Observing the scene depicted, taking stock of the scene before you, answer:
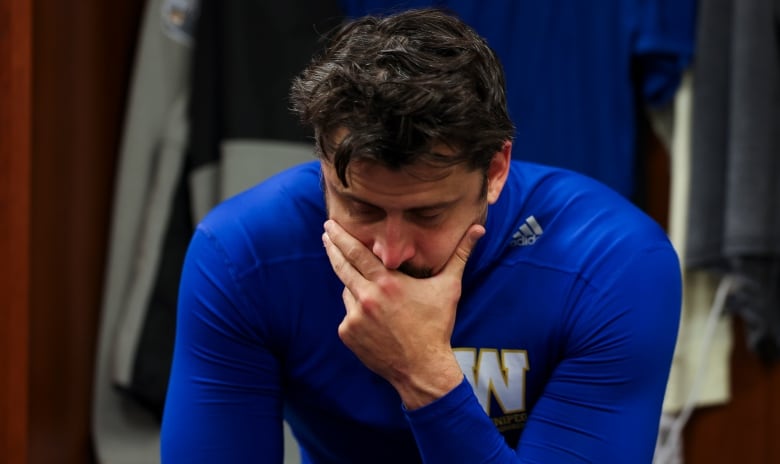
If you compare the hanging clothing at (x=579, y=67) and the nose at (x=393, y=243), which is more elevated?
the hanging clothing at (x=579, y=67)

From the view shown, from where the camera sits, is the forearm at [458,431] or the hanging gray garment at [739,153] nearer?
the forearm at [458,431]

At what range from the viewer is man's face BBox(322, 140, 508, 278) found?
38.0 inches

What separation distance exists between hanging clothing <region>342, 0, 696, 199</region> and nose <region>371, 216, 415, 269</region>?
2.70ft

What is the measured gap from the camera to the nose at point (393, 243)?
3.25 feet

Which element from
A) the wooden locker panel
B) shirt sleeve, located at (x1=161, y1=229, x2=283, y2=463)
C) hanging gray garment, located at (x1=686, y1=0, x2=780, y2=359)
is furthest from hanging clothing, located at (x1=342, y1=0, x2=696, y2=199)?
shirt sleeve, located at (x1=161, y1=229, x2=283, y2=463)

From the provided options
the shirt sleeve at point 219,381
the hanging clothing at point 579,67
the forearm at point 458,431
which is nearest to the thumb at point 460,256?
the forearm at point 458,431

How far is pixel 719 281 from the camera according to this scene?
1.82 m

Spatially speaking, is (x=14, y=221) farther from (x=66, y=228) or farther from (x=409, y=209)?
(x=409, y=209)

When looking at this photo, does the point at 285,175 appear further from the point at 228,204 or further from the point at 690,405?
the point at 690,405

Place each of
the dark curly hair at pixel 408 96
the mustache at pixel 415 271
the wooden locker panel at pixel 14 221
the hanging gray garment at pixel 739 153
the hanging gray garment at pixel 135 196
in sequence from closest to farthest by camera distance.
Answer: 1. the dark curly hair at pixel 408 96
2. the mustache at pixel 415 271
3. the wooden locker panel at pixel 14 221
4. the hanging gray garment at pixel 739 153
5. the hanging gray garment at pixel 135 196

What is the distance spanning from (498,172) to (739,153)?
31.3 inches

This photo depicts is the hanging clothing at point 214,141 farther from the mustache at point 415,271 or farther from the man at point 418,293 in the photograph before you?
the mustache at point 415,271

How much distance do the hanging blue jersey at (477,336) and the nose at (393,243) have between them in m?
0.13

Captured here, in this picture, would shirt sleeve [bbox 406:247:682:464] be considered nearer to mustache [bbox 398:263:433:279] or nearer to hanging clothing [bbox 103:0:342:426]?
mustache [bbox 398:263:433:279]
